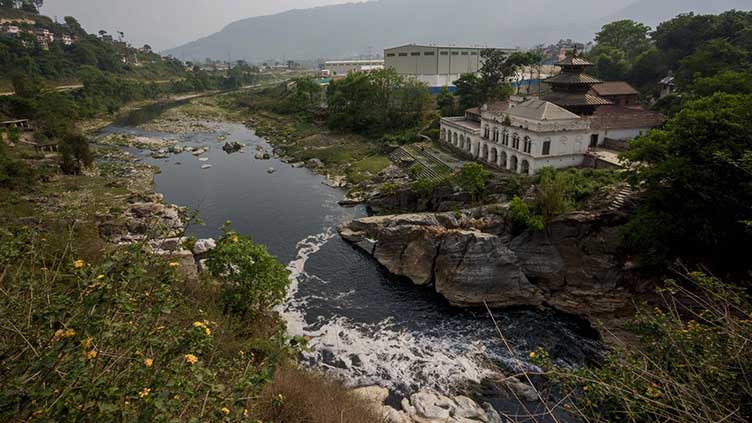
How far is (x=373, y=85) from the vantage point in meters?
63.4

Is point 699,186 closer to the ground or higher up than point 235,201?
higher up

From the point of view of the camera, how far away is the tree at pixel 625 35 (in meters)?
76.7

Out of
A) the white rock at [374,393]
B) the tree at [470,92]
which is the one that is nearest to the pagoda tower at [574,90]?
the tree at [470,92]

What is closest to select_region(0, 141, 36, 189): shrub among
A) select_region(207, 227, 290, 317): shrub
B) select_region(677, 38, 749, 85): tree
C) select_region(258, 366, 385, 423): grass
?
select_region(207, 227, 290, 317): shrub

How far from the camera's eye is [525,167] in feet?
114

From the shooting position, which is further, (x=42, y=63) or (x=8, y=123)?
(x=42, y=63)

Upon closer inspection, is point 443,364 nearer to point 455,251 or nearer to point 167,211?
point 455,251

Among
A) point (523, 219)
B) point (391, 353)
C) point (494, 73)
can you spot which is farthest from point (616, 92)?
point (391, 353)

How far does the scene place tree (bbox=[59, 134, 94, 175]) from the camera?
42156mm

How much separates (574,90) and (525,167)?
1039 centimetres

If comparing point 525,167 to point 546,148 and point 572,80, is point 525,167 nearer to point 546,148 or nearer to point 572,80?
point 546,148

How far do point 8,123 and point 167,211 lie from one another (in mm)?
37422

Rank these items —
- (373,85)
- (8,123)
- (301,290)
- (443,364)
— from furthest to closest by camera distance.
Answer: (373,85) → (8,123) → (301,290) → (443,364)

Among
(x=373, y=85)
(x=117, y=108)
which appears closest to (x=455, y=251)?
(x=373, y=85)
